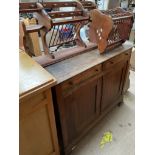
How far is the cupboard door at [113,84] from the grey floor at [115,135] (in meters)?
0.22

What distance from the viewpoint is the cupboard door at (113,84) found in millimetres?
1487

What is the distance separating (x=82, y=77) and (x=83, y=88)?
0.11 m

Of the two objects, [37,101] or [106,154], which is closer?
[37,101]

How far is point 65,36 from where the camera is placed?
148 cm

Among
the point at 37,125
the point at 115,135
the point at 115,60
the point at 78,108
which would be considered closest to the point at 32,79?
the point at 37,125

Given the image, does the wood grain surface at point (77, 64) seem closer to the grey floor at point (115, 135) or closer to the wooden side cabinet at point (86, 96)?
the wooden side cabinet at point (86, 96)

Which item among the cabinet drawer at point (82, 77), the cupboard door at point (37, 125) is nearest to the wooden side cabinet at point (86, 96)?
Result: the cabinet drawer at point (82, 77)

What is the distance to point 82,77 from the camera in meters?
1.16

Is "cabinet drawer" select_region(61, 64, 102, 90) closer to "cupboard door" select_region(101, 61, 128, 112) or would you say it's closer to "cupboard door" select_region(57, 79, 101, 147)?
"cupboard door" select_region(57, 79, 101, 147)

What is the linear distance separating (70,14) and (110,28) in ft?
1.18

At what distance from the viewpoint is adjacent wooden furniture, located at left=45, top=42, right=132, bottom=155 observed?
109cm

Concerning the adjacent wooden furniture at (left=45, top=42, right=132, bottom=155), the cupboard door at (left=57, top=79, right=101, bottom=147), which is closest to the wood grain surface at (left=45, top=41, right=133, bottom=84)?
the adjacent wooden furniture at (left=45, top=42, right=132, bottom=155)
